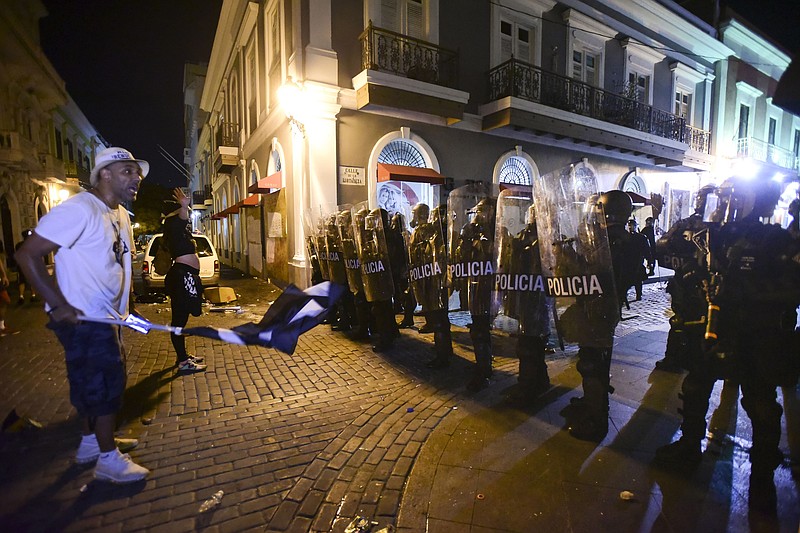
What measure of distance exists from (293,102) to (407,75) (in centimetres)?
293

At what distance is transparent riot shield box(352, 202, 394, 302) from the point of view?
573cm

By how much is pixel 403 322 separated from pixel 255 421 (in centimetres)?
410

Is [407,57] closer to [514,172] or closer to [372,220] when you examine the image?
[514,172]

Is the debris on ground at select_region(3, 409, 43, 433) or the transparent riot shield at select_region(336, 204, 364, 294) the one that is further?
the transparent riot shield at select_region(336, 204, 364, 294)

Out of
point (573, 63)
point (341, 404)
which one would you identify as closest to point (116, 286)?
point (341, 404)

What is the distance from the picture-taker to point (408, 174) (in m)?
10.6

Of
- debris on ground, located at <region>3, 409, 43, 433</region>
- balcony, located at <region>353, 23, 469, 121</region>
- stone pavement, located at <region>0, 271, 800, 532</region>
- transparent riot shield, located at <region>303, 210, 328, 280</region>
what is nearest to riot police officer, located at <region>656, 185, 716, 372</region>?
stone pavement, located at <region>0, 271, 800, 532</region>

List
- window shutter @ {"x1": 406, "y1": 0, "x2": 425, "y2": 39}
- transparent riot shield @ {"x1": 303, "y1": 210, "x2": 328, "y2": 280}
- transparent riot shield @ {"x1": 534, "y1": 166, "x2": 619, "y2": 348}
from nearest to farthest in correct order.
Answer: transparent riot shield @ {"x1": 534, "y1": 166, "x2": 619, "y2": 348}
transparent riot shield @ {"x1": 303, "y1": 210, "x2": 328, "y2": 280}
window shutter @ {"x1": 406, "y1": 0, "x2": 425, "y2": 39}

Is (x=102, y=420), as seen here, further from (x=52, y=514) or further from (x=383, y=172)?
(x=383, y=172)

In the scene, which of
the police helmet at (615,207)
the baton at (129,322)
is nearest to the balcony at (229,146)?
the baton at (129,322)

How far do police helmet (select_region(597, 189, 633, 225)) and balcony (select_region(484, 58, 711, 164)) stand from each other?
29.1 feet

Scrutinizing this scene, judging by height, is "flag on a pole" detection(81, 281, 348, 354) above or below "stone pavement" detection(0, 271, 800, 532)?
above

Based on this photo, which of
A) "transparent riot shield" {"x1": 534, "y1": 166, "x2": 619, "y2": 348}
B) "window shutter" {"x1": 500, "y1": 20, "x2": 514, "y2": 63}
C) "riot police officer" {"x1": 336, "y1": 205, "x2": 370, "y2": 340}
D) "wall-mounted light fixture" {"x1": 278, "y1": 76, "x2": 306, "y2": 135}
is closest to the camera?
"transparent riot shield" {"x1": 534, "y1": 166, "x2": 619, "y2": 348}

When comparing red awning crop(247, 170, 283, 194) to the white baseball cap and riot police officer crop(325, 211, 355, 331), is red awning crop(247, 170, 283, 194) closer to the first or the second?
riot police officer crop(325, 211, 355, 331)
